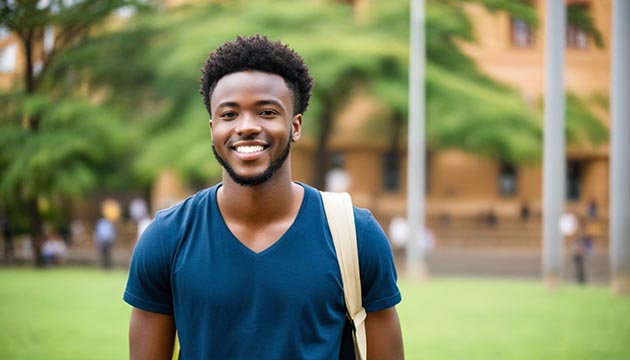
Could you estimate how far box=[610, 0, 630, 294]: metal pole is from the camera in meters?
16.7

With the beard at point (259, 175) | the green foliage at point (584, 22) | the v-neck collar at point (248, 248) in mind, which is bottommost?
the v-neck collar at point (248, 248)

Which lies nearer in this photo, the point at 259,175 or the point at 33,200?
the point at 259,175

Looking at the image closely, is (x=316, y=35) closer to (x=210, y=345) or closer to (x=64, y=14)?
(x=64, y=14)

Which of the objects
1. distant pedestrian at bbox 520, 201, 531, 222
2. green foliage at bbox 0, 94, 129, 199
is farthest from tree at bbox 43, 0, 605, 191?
distant pedestrian at bbox 520, 201, 531, 222

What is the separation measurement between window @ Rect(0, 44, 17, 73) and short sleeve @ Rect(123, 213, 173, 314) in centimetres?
3283

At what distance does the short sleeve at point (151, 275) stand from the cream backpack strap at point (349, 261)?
1.81ft

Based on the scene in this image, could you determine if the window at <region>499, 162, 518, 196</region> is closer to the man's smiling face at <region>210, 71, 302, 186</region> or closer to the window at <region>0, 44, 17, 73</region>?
the window at <region>0, 44, 17, 73</region>

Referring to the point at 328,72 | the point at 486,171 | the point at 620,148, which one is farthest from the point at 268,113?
the point at 486,171

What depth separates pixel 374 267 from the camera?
2844 millimetres

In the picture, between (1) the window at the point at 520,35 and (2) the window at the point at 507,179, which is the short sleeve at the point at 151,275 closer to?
(1) the window at the point at 520,35

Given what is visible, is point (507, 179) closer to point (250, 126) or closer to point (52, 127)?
point (52, 127)

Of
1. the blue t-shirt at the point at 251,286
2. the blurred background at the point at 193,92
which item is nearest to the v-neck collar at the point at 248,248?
the blue t-shirt at the point at 251,286

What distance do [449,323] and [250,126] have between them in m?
10.0

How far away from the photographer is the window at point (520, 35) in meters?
41.6
